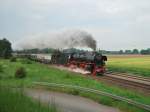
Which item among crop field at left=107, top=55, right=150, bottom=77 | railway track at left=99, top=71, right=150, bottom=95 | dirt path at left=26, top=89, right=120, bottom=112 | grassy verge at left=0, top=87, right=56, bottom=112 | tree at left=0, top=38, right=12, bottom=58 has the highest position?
tree at left=0, top=38, right=12, bottom=58

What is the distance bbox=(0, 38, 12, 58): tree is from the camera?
90.5 meters

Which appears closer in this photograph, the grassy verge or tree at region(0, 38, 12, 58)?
the grassy verge

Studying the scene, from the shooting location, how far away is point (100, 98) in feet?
64.7

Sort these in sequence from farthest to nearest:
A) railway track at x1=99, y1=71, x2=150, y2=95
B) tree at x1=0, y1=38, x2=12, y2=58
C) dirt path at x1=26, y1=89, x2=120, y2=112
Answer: tree at x1=0, y1=38, x2=12, y2=58 < railway track at x1=99, y1=71, x2=150, y2=95 < dirt path at x1=26, y1=89, x2=120, y2=112

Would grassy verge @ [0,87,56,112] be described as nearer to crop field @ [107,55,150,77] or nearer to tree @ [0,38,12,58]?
crop field @ [107,55,150,77]

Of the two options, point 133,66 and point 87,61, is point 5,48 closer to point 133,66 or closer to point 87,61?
point 133,66

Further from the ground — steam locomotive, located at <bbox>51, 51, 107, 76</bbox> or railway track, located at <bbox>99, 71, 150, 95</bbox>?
steam locomotive, located at <bbox>51, 51, 107, 76</bbox>

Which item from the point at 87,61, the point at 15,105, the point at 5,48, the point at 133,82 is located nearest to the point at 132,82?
the point at 133,82

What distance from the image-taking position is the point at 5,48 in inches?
3711

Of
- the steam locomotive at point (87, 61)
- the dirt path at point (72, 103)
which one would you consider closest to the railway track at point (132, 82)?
the steam locomotive at point (87, 61)

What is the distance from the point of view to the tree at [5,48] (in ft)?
297


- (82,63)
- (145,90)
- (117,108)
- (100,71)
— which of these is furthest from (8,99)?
(82,63)

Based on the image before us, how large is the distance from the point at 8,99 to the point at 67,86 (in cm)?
1207

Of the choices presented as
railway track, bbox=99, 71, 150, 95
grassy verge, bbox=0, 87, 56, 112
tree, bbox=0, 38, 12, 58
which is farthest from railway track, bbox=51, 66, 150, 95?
tree, bbox=0, 38, 12, 58
